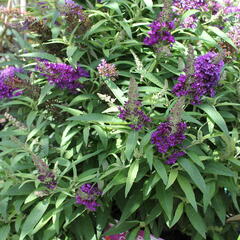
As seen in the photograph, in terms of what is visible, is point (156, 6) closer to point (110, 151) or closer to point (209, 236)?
point (110, 151)

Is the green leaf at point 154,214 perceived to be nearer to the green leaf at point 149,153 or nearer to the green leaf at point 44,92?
the green leaf at point 149,153

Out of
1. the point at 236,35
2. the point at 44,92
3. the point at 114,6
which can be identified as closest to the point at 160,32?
the point at 114,6

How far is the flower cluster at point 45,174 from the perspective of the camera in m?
1.34

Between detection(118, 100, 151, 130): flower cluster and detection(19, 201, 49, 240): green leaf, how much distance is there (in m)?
0.52

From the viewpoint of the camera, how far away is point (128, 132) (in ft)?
4.81

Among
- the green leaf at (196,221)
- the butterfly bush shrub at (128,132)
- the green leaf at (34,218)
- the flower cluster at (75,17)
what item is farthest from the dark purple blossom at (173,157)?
the flower cluster at (75,17)

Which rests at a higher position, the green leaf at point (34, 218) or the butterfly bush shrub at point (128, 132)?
the butterfly bush shrub at point (128, 132)

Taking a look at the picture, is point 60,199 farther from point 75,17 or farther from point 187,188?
point 75,17

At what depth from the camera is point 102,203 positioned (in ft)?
5.12

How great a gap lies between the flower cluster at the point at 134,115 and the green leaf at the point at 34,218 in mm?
519

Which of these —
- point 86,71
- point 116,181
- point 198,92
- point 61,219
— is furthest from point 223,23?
point 61,219

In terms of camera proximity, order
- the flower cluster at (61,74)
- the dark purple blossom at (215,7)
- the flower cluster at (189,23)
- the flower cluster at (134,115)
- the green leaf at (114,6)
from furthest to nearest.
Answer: the dark purple blossom at (215,7)
the flower cluster at (189,23)
the green leaf at (114,6)
the flower cluster at (61,74)
the flower cluster at (134,115)

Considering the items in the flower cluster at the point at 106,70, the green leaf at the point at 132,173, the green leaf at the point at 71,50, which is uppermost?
the green leaf at the point at 71,50

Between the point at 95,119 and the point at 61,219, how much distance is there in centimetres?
47
